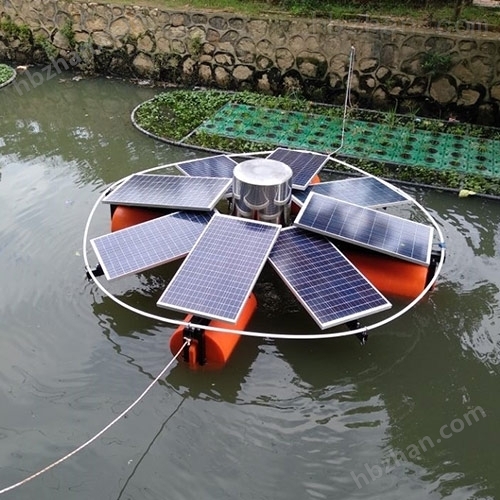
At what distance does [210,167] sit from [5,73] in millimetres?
7828

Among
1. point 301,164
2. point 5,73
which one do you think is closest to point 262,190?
point 301,164

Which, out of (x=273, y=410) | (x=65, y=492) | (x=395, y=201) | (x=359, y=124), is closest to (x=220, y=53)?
(x=359, y=124)

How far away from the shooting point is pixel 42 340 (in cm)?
604

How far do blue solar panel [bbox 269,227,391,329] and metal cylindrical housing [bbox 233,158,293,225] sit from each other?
1.16 feet

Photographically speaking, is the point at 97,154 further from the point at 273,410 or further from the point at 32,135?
the point at 273,410

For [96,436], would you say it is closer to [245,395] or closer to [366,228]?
[245,395]

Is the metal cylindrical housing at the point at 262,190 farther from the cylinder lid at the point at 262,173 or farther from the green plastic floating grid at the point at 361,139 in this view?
the green plastic floating grid at the point at 361,139

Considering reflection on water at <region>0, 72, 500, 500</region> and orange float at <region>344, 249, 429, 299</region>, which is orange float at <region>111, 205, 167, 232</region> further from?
orange float at <region>344, 249, 429, 299</region>

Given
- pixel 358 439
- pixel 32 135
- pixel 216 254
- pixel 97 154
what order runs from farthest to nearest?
pixel 32 135, pixel 97 154, pixel 216 254, pixel 358 439

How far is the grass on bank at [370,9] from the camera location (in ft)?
37.2

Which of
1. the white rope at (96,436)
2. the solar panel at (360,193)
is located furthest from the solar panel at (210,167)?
the white rope at (96,436)

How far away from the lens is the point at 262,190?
6.38 m

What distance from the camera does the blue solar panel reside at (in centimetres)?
539

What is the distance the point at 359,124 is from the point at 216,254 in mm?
5917
